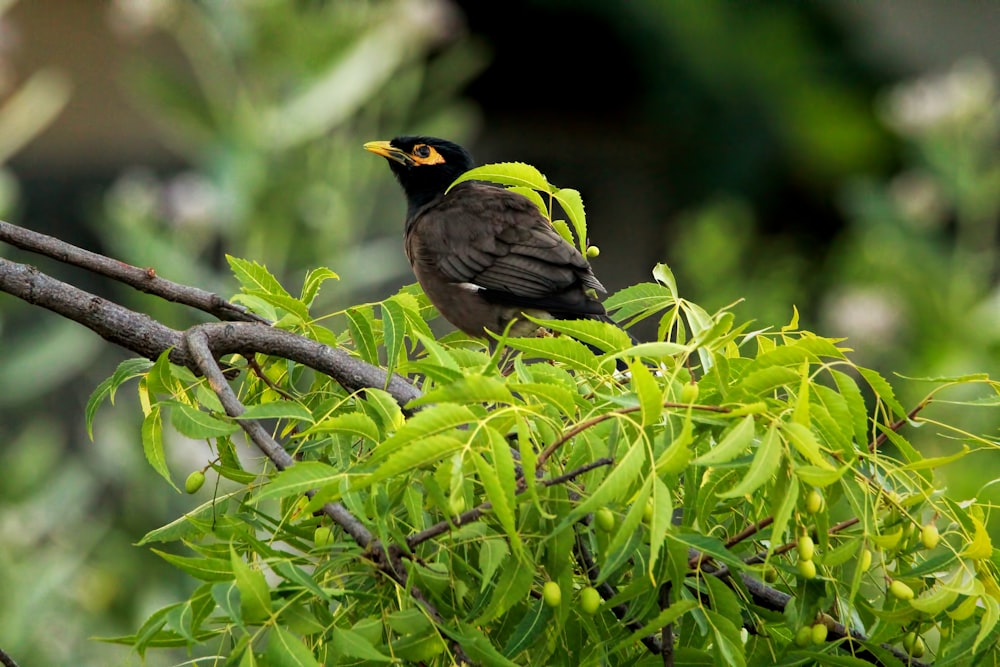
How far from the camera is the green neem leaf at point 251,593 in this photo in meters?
0.89

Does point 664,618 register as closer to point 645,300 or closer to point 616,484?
point 616,484

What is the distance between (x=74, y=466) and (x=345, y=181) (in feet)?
3.93

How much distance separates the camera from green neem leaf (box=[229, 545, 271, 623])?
0.89m

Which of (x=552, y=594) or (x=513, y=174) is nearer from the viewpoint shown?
(x=552, y=594)

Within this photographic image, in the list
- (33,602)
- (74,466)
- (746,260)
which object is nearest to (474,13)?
(746,260)

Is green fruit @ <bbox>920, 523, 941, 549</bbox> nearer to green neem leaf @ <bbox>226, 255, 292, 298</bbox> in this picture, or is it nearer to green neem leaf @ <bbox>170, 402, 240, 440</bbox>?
green neem leaf @ <bbox>170, 402, 240, 440</bbox>

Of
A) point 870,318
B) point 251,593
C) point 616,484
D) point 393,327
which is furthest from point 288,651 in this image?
point 870,318

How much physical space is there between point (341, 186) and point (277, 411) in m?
2.82

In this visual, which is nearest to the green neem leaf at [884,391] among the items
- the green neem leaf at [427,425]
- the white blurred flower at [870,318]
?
the green neem leaf at [427,425]

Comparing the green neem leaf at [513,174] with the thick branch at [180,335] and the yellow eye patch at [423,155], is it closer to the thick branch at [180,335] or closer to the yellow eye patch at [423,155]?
the thick branch at [180,335]

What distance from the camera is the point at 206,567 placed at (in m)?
0.96

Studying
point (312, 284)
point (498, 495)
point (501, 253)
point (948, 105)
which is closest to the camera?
point (498, 495)

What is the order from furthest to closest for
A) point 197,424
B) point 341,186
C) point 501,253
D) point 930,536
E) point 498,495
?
point 341,186 < point 501,253 < point 197,424 < point 930,536 < point 498,495

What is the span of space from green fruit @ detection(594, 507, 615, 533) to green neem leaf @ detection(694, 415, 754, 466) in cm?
7
